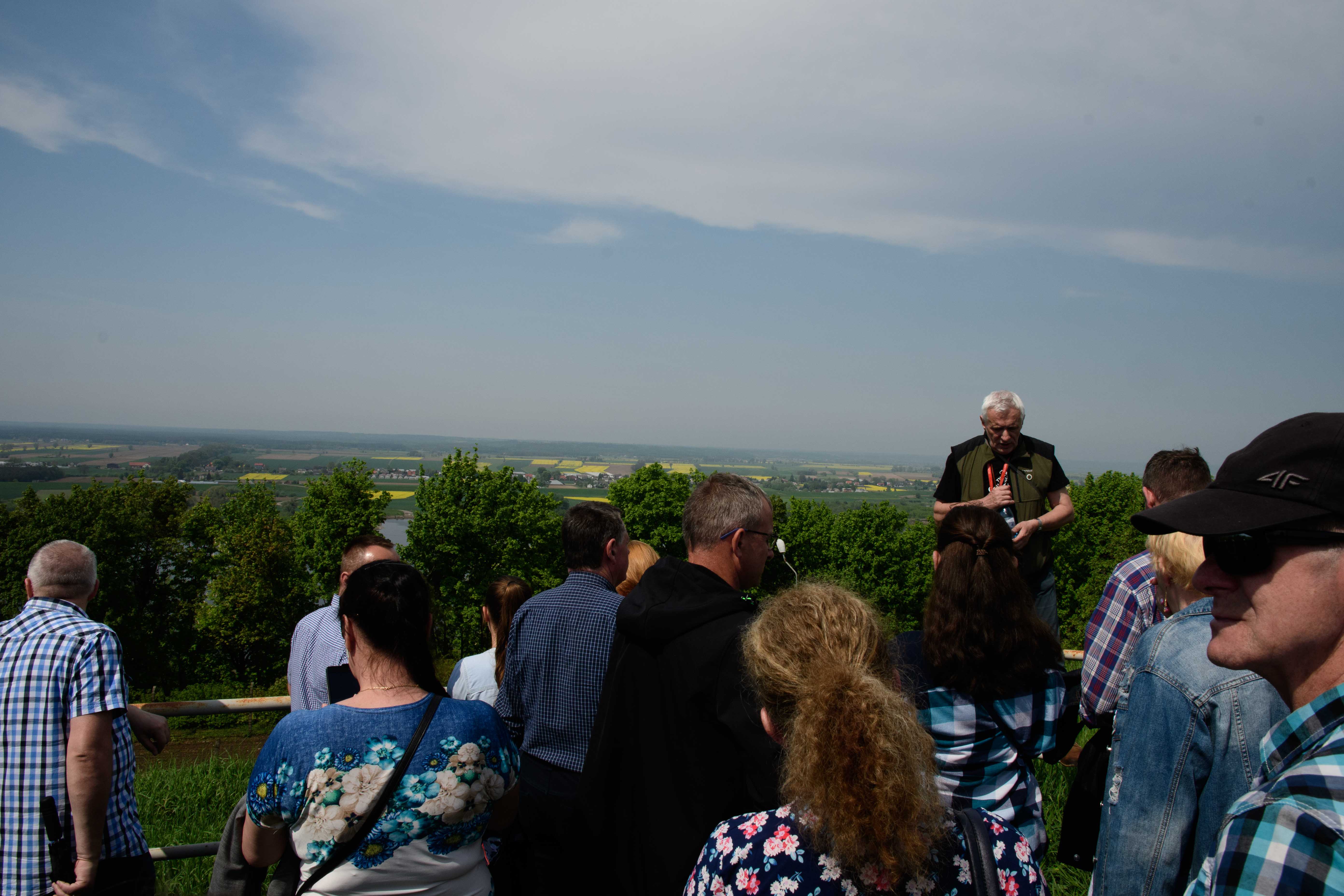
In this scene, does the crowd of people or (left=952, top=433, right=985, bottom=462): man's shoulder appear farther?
(left=952, top=433, right=985, bottom=462): man's shoulder

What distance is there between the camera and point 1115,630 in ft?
12.0

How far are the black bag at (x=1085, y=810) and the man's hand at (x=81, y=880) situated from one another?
160 inches

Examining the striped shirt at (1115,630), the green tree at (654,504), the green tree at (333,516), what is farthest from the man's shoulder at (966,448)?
the green tree at (333,516)

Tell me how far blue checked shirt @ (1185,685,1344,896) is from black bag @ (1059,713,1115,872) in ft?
6.67

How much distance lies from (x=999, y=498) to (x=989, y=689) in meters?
2.61

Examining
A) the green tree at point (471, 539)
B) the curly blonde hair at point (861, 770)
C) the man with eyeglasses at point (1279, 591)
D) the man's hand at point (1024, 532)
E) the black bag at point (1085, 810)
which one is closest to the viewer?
the man with eyeglasses at point (1279, 591)

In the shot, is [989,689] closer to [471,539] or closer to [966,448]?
[966,448]

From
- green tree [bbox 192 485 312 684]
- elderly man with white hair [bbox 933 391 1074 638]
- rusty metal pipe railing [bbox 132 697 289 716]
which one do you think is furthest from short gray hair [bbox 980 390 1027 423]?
green tree [bbox 192 485 312 684]

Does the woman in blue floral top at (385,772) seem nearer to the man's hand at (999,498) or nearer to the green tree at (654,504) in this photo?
the man's hand at (999,498)

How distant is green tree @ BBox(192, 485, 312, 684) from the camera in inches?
2216

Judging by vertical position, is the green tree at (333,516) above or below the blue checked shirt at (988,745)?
below

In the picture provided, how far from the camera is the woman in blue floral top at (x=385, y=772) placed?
2.54 m

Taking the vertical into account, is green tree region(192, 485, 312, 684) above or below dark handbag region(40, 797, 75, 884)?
below

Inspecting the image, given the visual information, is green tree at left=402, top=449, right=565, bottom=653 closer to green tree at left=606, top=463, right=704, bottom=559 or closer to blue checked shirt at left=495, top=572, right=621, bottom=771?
green tree at left=606, top=463, right=704, bottom=559
